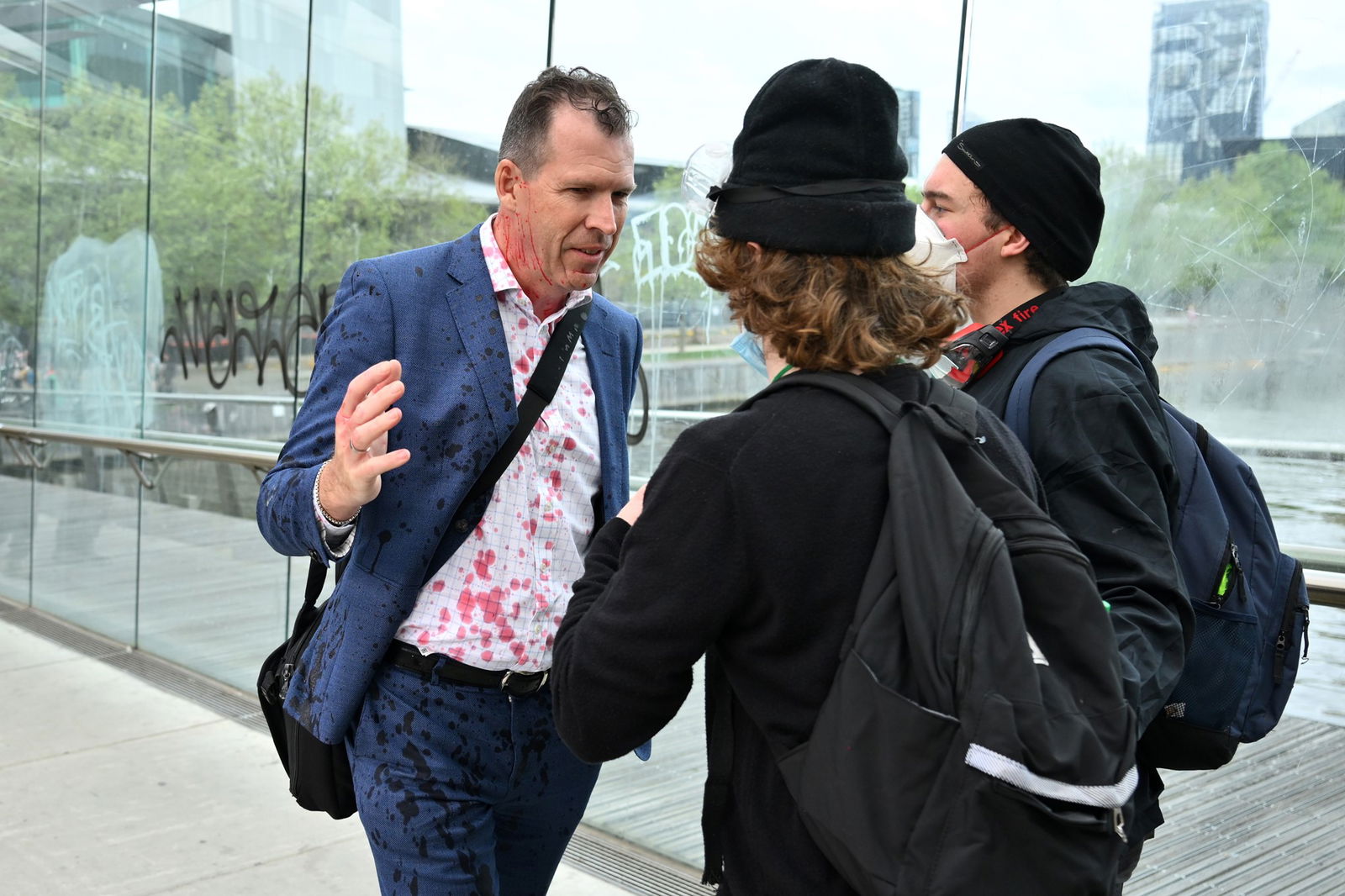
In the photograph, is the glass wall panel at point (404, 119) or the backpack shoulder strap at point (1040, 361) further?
the glass wall panel at point (404, 119)

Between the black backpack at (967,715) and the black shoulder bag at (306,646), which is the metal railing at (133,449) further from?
the black backpack at (967,715)

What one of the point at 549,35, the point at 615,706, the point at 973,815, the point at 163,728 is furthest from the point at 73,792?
the point at 973,815

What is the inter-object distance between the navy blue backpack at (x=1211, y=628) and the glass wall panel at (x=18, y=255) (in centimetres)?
746

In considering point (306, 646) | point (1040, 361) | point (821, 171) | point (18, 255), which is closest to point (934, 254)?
point (821, 171)

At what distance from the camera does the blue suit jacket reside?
6.88ft

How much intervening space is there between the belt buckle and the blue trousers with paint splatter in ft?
0.06

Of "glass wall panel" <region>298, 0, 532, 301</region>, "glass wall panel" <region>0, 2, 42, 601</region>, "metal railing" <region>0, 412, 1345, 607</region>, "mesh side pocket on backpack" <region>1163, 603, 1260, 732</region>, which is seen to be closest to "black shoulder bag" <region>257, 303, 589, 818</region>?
"mesh side pocket on backpack" <region>1163, 603, 1260, 732</region>

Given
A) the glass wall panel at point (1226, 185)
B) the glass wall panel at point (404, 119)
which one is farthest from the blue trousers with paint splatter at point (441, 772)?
the glass wall panel at point (404, 119)

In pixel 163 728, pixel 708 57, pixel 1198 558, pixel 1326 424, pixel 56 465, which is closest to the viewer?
pixel 1198 558

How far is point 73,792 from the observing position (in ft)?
15.1

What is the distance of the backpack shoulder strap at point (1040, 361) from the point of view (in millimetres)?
1793

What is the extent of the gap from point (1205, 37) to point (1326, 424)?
0.98 m

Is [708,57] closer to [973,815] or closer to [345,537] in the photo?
[345,537]

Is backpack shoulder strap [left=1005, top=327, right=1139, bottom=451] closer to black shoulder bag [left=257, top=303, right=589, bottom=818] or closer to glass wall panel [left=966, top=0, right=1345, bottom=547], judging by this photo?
black shoulder bag [left=257, top=303, right=589, bottom=818]
